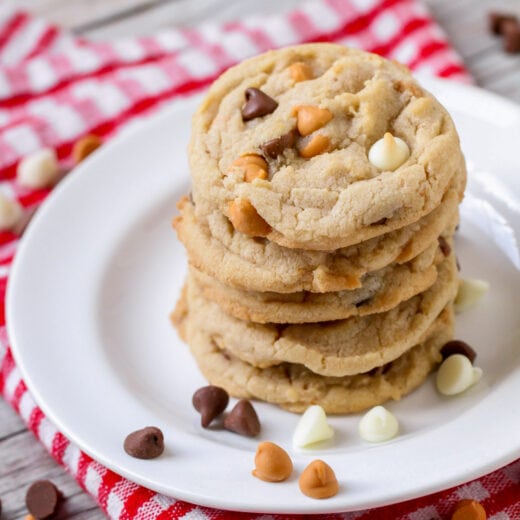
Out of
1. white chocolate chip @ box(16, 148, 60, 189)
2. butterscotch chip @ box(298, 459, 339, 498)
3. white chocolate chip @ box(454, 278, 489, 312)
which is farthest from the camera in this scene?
white chocolate chip @ box(16, 148, 60, 189)

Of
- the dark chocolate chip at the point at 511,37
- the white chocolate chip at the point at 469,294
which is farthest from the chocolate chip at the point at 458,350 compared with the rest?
the dark chocolate chip at the point at 511,37

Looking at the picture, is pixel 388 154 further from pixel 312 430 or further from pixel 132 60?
pixel 132 60

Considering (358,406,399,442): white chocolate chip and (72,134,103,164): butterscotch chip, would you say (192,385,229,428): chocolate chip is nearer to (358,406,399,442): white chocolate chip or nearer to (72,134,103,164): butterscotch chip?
(358,406,399,442): white chocolate chip

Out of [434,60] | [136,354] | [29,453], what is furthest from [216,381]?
[434,60]

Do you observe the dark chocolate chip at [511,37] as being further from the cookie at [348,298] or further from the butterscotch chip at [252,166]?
the butterscotch chip at [252,166]

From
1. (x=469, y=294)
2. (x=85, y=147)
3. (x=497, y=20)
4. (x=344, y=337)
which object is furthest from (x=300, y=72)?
(x=497, y=20)

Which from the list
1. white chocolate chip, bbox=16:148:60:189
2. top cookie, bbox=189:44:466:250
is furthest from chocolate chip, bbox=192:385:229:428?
white chocolate chip, bbox=16:148:60:189
